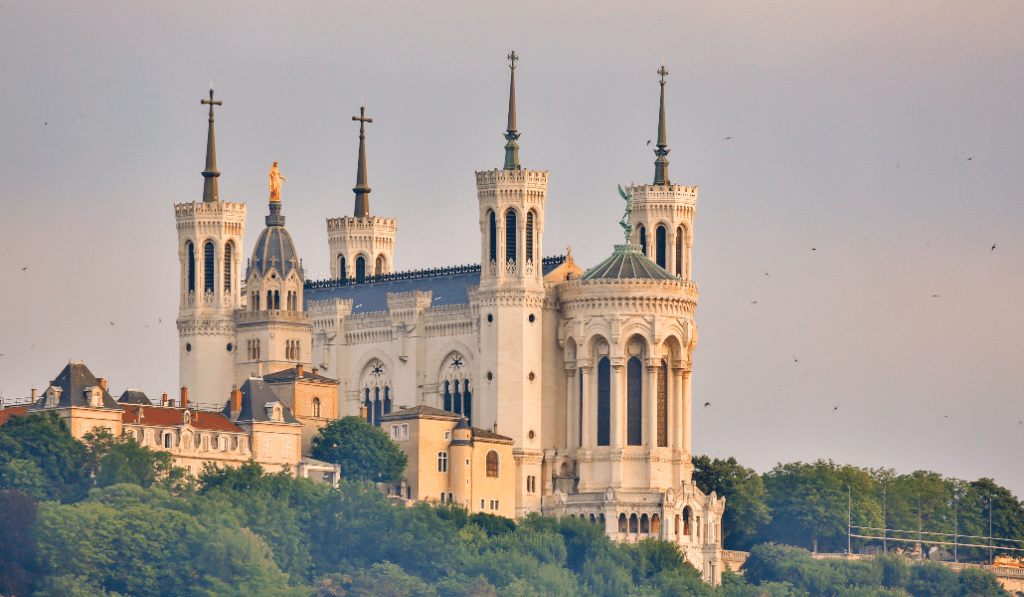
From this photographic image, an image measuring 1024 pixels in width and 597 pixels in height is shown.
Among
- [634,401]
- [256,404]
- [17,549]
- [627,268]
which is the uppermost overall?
[627,268]

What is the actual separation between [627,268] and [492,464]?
1325 centimetres

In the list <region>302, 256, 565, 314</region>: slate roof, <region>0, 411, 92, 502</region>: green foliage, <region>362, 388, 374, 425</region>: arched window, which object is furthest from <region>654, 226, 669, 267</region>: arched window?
<region>0, 411, 92, 502</region>: green foliage

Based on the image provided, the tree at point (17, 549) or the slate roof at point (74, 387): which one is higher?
the slate roof at point (74, 387)

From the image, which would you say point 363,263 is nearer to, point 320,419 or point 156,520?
point 320,419

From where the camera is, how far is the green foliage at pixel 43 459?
5300 inches

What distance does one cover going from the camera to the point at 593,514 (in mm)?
154625

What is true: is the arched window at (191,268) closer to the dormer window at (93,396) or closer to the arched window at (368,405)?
the arched window at (368,405)

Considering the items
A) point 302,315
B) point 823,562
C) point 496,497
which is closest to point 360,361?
point 302,315

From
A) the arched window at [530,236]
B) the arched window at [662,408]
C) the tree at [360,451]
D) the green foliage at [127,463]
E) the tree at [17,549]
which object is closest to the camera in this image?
the tree at [17,549]

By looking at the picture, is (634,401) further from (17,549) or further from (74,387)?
(17,549)

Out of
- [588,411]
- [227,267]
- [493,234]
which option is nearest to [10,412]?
[227,267]

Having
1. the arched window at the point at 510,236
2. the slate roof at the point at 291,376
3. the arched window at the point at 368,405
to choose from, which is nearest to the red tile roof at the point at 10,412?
the slate roof at the point at 291,376

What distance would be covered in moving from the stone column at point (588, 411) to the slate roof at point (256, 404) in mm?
16233

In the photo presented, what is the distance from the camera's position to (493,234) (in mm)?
157625
